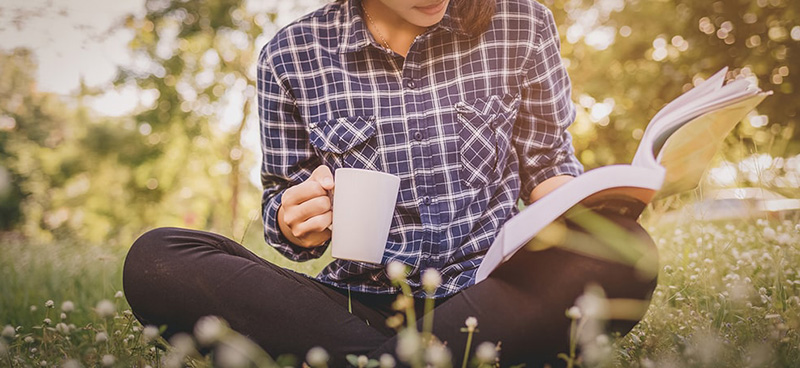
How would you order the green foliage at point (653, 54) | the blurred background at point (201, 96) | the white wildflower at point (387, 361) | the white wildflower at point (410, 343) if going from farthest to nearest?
the green foliage at point (653, 54) < the blurred background at point (201, 96) < the white wildflower at point (387, 361) < the white wildflower at point (410, 343)

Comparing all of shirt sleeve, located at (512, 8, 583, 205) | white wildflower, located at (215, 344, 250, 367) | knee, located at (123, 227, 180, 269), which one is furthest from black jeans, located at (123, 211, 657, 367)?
shirt sleeve, located at (512, 8, 583, 205)

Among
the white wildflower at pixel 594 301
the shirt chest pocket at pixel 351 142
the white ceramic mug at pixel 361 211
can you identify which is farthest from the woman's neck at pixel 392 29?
the white wildflower at pixel 594 301

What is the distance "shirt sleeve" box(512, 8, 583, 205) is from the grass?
20.1 inches

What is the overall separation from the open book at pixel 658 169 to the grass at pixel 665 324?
0.25 metres

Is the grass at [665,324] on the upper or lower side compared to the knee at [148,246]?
lower

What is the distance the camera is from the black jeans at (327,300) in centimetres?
128

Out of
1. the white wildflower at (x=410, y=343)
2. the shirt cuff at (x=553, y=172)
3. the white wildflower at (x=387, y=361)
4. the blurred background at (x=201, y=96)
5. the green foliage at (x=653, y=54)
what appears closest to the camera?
the white wildflower at (x=410, y=343)

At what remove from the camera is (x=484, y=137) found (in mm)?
1789

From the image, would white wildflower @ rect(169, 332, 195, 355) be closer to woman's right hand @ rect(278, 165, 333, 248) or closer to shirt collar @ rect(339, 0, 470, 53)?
woman's right hand @ rect(278, 165, 333, 248)

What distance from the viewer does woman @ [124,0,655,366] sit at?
1.41 m

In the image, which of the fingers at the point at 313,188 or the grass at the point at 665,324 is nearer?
the grass at the point at 665,324

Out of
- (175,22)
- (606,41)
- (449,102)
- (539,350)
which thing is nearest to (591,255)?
(539,350)

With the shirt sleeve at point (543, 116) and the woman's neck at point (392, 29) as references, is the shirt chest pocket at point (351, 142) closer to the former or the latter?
the woman's neck at point (392, 29)

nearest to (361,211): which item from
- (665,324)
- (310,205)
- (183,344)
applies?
(310,205)
